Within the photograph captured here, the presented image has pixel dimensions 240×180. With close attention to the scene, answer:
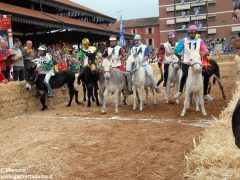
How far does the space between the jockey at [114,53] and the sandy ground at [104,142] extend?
1575 mm

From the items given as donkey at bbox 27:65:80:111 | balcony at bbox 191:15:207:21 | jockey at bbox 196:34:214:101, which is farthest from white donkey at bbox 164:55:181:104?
balcony at bbox 191:15:207:21

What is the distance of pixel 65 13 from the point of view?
35.9m

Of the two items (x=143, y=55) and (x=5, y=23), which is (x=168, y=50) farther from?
(x=5, y=23)

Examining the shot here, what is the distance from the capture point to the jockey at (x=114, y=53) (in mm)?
12164

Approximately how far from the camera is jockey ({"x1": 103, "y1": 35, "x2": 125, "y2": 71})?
12164mm

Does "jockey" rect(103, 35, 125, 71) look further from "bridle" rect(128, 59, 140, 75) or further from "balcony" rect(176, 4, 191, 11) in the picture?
"balcony" rect(176, 4, 191, 11)

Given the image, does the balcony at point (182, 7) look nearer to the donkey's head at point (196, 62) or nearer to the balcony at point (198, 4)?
the balcony at point (198, 4)

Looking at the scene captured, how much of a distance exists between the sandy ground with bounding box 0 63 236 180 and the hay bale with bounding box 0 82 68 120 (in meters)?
0.57

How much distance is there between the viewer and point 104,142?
25.7 ft

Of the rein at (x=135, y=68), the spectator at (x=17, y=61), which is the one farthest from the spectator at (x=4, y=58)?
the rein at (x=135, y=68)

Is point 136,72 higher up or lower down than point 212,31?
lower down

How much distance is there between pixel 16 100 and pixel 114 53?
380 centimetres

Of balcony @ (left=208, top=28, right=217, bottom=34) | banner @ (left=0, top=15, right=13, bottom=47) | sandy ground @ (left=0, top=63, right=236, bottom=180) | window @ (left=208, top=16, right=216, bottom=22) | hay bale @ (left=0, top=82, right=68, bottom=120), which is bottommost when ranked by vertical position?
sandy ground @ (left=0, top=63, right=236, bottom=180)

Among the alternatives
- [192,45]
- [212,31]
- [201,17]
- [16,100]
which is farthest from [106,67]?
[201,17]
